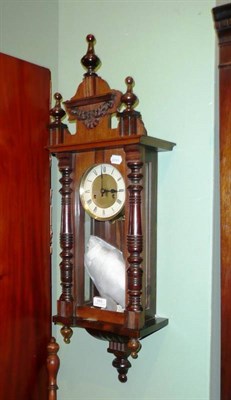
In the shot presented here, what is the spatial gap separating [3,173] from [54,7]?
0.69 metres

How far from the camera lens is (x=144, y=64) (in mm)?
1343

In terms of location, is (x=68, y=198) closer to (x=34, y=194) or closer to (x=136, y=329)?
(x=34, y=194)

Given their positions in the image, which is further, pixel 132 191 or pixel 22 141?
pixel 22 141

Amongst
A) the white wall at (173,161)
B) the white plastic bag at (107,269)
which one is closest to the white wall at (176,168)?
the white wall at (173,161)

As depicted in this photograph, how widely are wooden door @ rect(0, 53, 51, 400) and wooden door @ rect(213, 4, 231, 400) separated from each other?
0.74 meters

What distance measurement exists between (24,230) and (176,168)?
542mm

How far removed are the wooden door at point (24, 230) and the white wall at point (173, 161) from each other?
6.2 inches

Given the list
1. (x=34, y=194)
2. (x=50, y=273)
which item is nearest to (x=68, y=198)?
(x=34, y=194)

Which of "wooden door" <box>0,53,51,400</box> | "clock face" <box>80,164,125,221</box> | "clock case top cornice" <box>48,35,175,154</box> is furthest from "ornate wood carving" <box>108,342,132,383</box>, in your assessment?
"clock case top cornice" <box>48,35,175,154</box>

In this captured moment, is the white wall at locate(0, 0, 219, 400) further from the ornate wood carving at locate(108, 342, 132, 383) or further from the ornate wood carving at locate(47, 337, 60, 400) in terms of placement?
the ornate wood carving at locate(47, 337, 60, 400)

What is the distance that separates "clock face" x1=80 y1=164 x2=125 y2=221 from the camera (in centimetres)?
123

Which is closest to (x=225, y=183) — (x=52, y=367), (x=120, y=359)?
(x=120, y=359)

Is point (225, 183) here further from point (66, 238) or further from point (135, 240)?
point (66, 238)

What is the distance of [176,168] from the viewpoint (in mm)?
1273
